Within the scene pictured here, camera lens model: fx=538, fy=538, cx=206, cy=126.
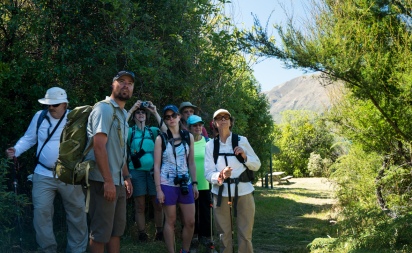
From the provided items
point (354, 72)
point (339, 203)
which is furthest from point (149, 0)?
point (339, 203)

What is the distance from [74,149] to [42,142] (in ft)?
4.88

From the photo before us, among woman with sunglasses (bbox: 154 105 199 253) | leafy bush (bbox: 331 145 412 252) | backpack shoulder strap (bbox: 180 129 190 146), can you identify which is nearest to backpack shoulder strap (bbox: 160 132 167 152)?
woman with sunglasses (bbox: 154 105 199 253)

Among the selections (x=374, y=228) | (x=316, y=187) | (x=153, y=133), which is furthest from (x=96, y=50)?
(x=316, y=187)

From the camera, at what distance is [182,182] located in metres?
6.54

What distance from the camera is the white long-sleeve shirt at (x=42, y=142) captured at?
6250mm

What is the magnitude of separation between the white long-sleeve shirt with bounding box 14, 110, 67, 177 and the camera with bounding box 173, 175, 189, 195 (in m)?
1.45

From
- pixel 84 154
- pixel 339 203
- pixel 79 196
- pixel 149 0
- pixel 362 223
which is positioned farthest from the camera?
pixel 339 203

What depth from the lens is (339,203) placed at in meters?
13.7

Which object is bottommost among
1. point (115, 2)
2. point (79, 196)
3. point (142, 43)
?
point (79, 196)

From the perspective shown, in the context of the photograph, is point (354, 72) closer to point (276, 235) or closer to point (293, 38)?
point (293, 38)

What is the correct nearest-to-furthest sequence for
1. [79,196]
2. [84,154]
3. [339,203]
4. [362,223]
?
[84,154] → [79,196] → [362,223] → [339,203]

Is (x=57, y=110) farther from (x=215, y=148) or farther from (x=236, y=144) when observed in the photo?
(x=236, y=144)

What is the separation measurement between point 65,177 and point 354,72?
5.02m

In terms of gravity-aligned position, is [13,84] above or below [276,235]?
above
